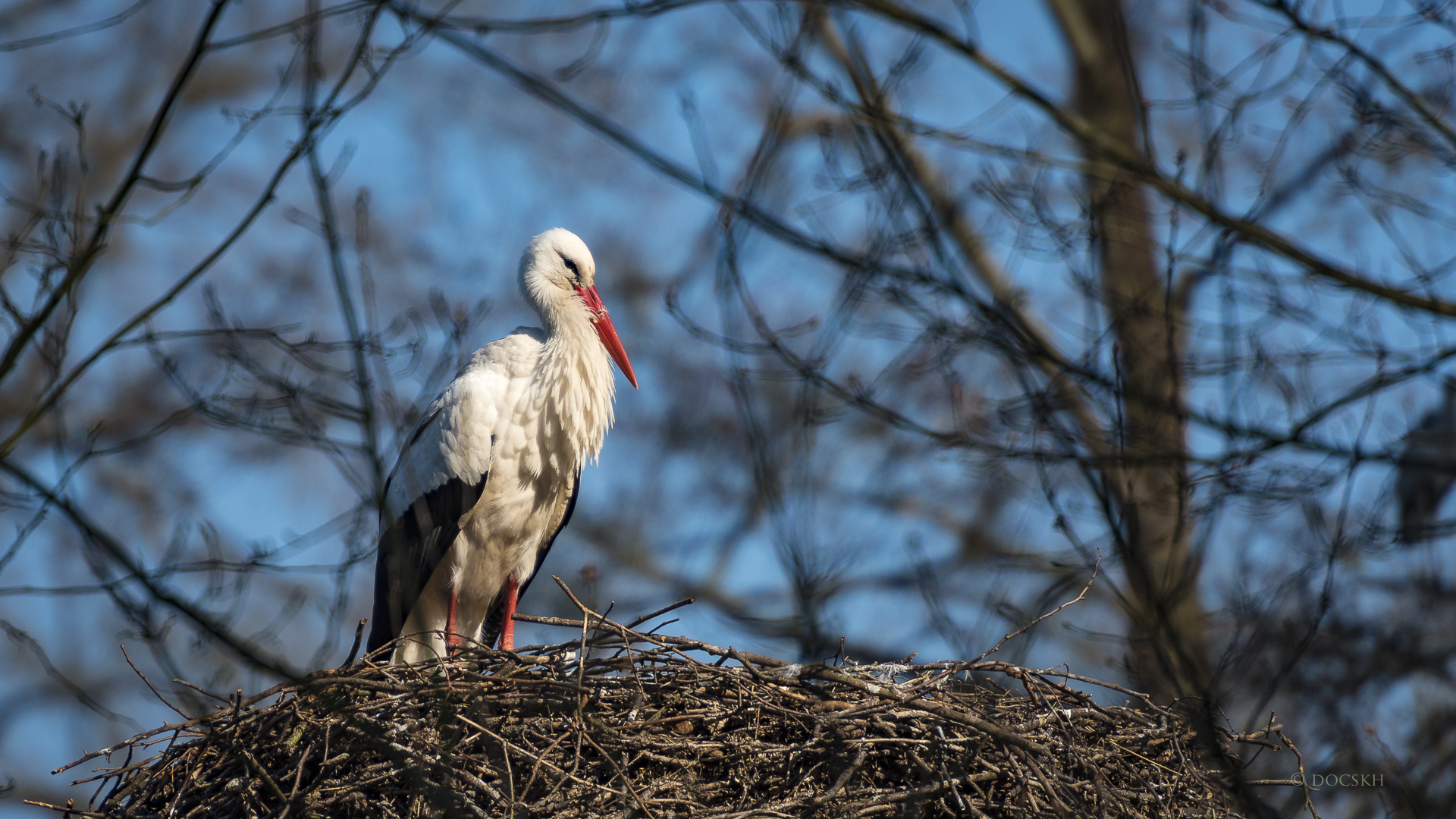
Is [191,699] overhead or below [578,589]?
below

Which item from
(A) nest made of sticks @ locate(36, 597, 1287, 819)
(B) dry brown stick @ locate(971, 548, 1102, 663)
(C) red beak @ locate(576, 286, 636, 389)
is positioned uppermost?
(C) red beak @ locate(576, 286, 636, 389)

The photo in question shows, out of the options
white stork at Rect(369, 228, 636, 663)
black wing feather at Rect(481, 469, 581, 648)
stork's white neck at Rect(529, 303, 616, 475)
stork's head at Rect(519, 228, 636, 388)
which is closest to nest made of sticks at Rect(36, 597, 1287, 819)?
white stork at Rect(369, 228, 636, 663)

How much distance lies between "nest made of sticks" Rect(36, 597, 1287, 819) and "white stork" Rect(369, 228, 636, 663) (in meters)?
1.38

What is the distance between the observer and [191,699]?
11.1ft

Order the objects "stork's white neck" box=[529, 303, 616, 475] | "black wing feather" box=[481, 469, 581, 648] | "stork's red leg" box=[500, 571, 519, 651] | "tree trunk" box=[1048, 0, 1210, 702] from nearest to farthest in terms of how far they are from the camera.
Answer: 1. "tree trunk" box=[1048, 0, 1210, 702]
2. "stork's white neck" box=[529, 303, 616, 475]
3. "stork's red leg" box=[500, 571, 519, 651]
4. "black wing feather" box=[481, 469, 581, 648]

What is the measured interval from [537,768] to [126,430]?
730 cm

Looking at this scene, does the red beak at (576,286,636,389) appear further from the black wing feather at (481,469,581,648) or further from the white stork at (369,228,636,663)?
the black wing feather at (481,469,581,648)

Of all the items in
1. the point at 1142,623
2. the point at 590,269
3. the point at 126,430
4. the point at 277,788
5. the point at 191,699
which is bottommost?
the point at 277,788

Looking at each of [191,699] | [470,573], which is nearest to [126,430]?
[470,573]

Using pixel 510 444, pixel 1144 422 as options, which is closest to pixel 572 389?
pixel 510 444

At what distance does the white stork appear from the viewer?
5.29 metres

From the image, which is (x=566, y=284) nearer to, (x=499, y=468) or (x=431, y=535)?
(x=499, y=468)

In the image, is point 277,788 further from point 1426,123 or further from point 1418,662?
point 1418,662

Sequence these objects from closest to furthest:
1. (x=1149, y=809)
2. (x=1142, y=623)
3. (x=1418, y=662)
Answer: (x=1142, y=623), (x=1149, y=809), (x=1418, y=662)
